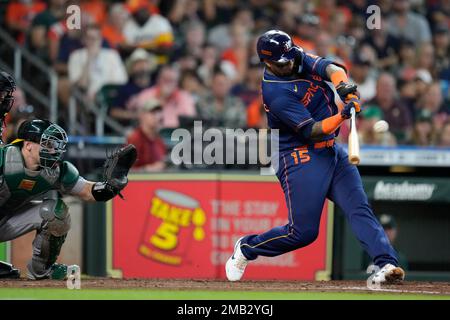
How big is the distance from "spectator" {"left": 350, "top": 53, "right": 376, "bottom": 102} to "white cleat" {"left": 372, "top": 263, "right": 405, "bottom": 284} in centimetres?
675

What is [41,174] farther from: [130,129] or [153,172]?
[130,129]

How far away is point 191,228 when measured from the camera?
11555mm

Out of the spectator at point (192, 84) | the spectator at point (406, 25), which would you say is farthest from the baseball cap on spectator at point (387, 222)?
the spectator at point (406, 25)

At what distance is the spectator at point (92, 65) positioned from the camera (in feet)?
45.6

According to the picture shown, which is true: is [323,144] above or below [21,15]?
below

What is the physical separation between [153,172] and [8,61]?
3.46 m

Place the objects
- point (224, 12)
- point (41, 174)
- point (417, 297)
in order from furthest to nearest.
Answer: point (224, 12) < point (41, 174) < point (417, 297)

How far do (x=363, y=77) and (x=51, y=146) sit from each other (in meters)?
7.63

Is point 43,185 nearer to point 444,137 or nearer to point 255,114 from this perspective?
point 255,114

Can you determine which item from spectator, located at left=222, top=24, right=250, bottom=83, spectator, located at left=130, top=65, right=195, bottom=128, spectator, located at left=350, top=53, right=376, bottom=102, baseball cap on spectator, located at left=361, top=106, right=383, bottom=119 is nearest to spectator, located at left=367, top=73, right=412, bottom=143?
baseball cap on spectator, located at left=361, top=106, right=383, bottom=119

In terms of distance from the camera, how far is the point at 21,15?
1472cm

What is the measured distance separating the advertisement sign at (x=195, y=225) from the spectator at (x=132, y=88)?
2342 mm

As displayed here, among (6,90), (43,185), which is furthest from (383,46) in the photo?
(43,185)
